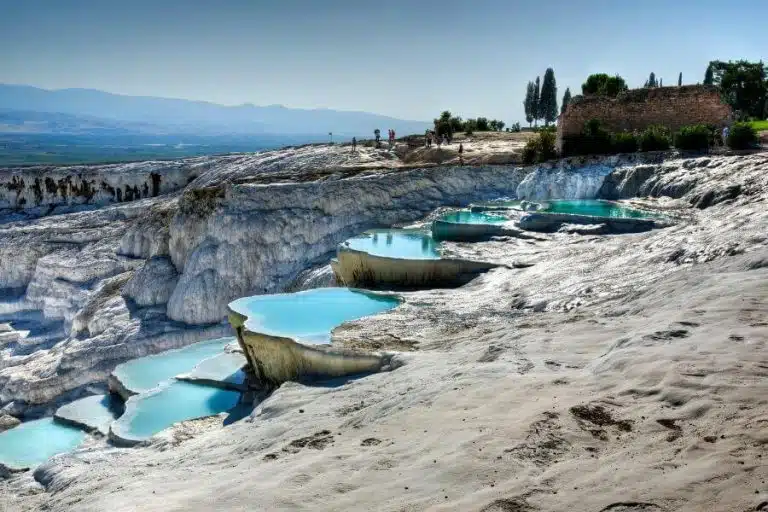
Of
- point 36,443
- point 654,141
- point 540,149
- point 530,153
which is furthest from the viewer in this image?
point 530,153

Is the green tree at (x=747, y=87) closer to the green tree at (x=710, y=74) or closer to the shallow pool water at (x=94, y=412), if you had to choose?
the green tree at (x=710, y=74)

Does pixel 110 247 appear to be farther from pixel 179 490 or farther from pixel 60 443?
pixel 179 490

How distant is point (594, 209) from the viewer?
63.1ft

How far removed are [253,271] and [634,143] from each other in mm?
15126

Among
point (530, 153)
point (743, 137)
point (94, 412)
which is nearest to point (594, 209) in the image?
point (743, 137)

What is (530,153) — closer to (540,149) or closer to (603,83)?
(540,149)

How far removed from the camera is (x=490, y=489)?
4.84 m

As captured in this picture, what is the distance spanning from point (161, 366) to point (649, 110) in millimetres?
20754

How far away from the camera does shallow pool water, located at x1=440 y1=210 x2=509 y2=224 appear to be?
19.6 meters

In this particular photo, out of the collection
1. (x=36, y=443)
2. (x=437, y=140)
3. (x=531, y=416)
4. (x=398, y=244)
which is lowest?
(x=36, y=443)

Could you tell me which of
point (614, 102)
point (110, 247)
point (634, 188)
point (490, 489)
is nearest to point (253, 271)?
point (110, 247)

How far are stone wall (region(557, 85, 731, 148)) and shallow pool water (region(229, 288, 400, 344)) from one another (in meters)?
15.3

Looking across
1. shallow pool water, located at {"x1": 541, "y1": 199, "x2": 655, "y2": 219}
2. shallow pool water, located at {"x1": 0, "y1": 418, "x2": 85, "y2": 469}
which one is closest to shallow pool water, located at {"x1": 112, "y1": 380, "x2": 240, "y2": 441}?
shallow pool water, located at {"x1": 0, "y1": 418, "x2": 85, "y2": 469}

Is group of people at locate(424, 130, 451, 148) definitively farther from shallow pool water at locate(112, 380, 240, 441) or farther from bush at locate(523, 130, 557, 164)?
shallow pool water at locate(112, 380, 240, 441)
